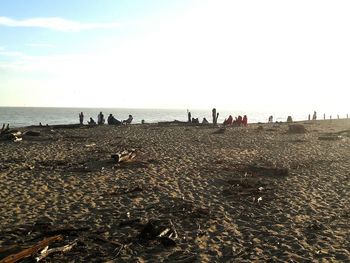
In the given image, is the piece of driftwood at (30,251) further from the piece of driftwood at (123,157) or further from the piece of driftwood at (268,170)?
the piece of driftwood at (268,170)

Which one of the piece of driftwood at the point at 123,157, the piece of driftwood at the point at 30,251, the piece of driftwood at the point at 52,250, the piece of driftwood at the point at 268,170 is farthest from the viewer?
Result: the piece of driftwood at the point at 123,157

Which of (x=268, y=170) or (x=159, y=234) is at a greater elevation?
(x=268, y=170)

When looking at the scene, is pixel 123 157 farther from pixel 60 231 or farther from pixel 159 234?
pixel 159 234

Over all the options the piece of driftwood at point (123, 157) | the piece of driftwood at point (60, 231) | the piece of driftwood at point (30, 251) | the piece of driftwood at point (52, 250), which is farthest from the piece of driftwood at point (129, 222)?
the piece of driftwood at point (123, 157)

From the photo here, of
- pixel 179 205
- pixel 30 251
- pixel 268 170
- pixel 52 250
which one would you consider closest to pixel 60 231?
pixel 52 250

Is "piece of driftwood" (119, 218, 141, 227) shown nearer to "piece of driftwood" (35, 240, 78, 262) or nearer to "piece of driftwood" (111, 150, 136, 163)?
"piece of driftwood" (35, 240, 78, 262)

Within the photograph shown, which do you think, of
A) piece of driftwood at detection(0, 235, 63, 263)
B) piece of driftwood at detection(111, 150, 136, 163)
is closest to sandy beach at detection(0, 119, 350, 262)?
piece of driftwood at detection(0, 235, 63, 263)

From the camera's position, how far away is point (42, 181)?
Answer: 15.6m

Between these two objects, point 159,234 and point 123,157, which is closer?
point 159,234

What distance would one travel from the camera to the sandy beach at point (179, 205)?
8823mm

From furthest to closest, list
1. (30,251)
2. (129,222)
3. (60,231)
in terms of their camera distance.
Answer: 1. (129,222)
2. (60,231)
3. (30,251)

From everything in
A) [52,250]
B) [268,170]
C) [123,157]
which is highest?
[123,157]

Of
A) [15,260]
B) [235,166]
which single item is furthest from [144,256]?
[235,166]

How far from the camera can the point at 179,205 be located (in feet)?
40.0
